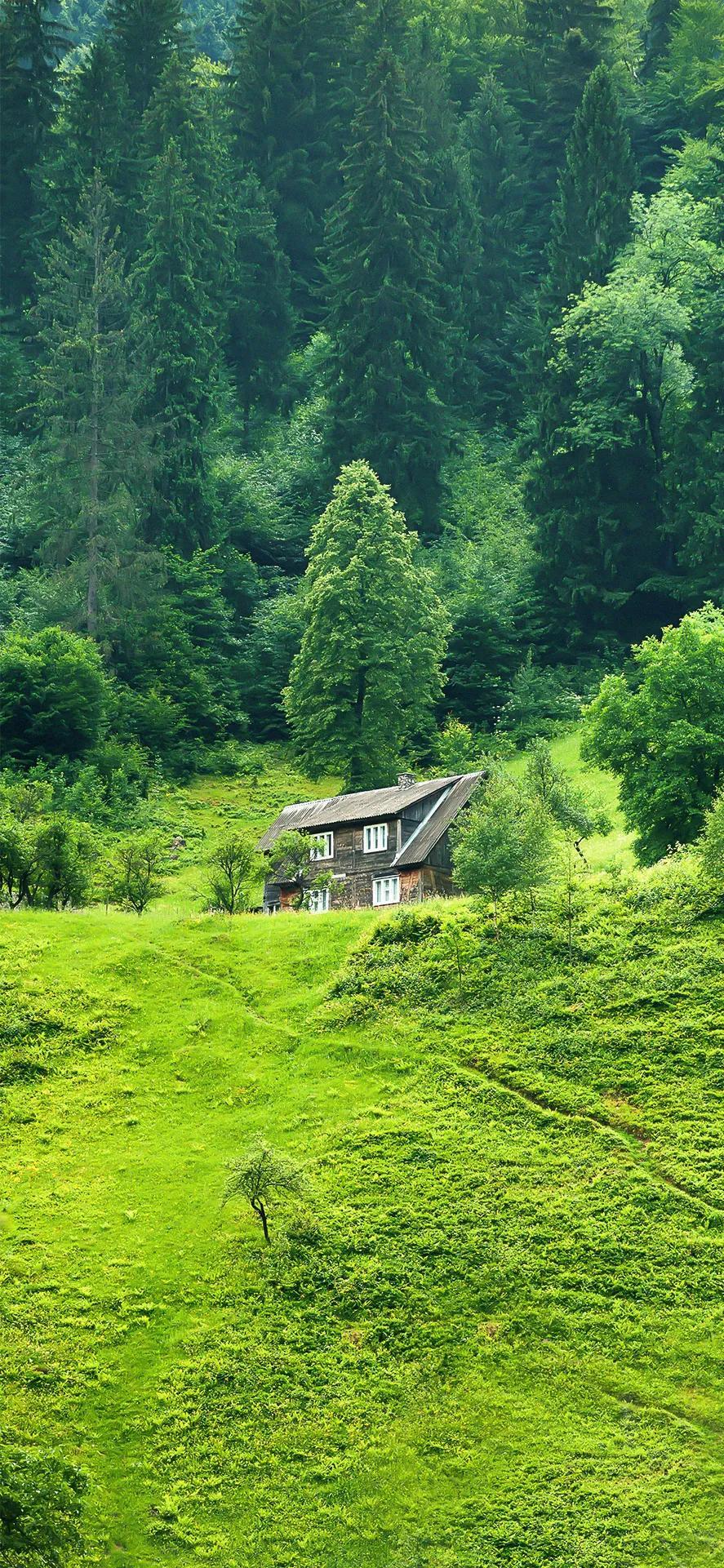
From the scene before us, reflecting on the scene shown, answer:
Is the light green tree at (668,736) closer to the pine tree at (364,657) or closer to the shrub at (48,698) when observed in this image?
the pine tree at (364,657)

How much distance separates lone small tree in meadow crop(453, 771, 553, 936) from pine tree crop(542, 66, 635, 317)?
5127cm

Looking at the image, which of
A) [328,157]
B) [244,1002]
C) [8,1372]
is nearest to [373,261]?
[328,157]

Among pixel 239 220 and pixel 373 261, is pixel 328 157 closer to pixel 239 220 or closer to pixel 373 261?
pixel 239 220

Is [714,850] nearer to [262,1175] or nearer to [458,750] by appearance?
[262,1175]

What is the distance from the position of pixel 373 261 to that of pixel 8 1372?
7366cm

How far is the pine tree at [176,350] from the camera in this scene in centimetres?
10112

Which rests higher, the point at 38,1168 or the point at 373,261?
the point at 373,261

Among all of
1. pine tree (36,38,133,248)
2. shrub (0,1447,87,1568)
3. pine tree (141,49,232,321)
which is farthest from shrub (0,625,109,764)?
shrub (0,1447,87,1568)

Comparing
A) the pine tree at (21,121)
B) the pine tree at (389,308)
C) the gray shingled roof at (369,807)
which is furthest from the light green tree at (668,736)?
the pine tree at (21,121)

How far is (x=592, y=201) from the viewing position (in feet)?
350

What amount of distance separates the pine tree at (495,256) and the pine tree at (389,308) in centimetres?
774

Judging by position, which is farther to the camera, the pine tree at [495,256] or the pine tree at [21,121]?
the pine tree at [21,121]

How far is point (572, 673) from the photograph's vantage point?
9462 centimetres

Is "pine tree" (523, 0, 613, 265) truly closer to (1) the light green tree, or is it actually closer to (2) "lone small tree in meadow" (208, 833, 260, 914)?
(1) the light green tree
